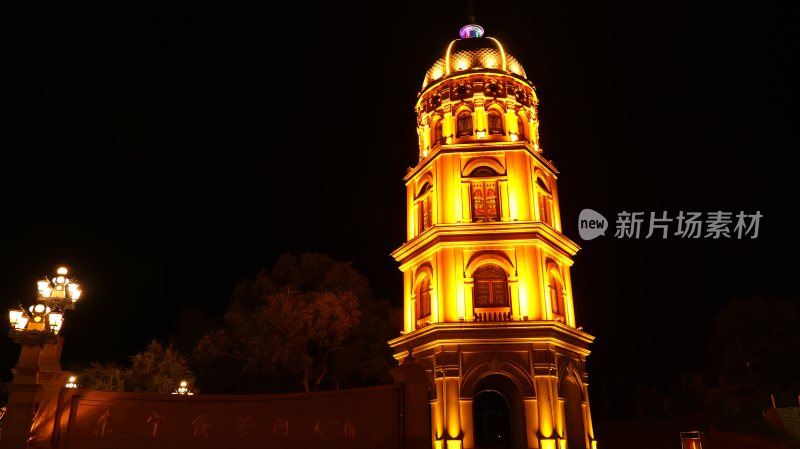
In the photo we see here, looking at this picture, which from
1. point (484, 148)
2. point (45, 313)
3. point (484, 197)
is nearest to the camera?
point (45, 313)

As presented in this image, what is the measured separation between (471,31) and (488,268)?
40.3 ft

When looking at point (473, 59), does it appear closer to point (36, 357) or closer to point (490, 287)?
point (490, 287)

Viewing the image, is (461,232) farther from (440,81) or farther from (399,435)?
(399,435)

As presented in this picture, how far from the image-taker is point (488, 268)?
79.7ft

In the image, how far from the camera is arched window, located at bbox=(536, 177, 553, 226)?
26406mm

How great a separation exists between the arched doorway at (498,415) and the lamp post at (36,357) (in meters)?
13.1

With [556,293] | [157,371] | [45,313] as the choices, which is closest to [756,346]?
[556,293]

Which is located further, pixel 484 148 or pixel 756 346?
pixel 756 346

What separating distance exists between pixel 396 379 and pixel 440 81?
16.8m

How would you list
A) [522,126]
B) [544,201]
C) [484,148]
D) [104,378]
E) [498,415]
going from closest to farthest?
[484,148], [544,201], [522,126], [498,415], [104,378]

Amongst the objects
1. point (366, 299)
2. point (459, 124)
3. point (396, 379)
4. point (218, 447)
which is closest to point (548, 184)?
point (459, 124)

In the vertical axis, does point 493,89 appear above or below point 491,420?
above

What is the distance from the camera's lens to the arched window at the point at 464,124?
2717 centimetres

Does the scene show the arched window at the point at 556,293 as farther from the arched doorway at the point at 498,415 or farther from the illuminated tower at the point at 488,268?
the arched doorway at the point at 498,415
